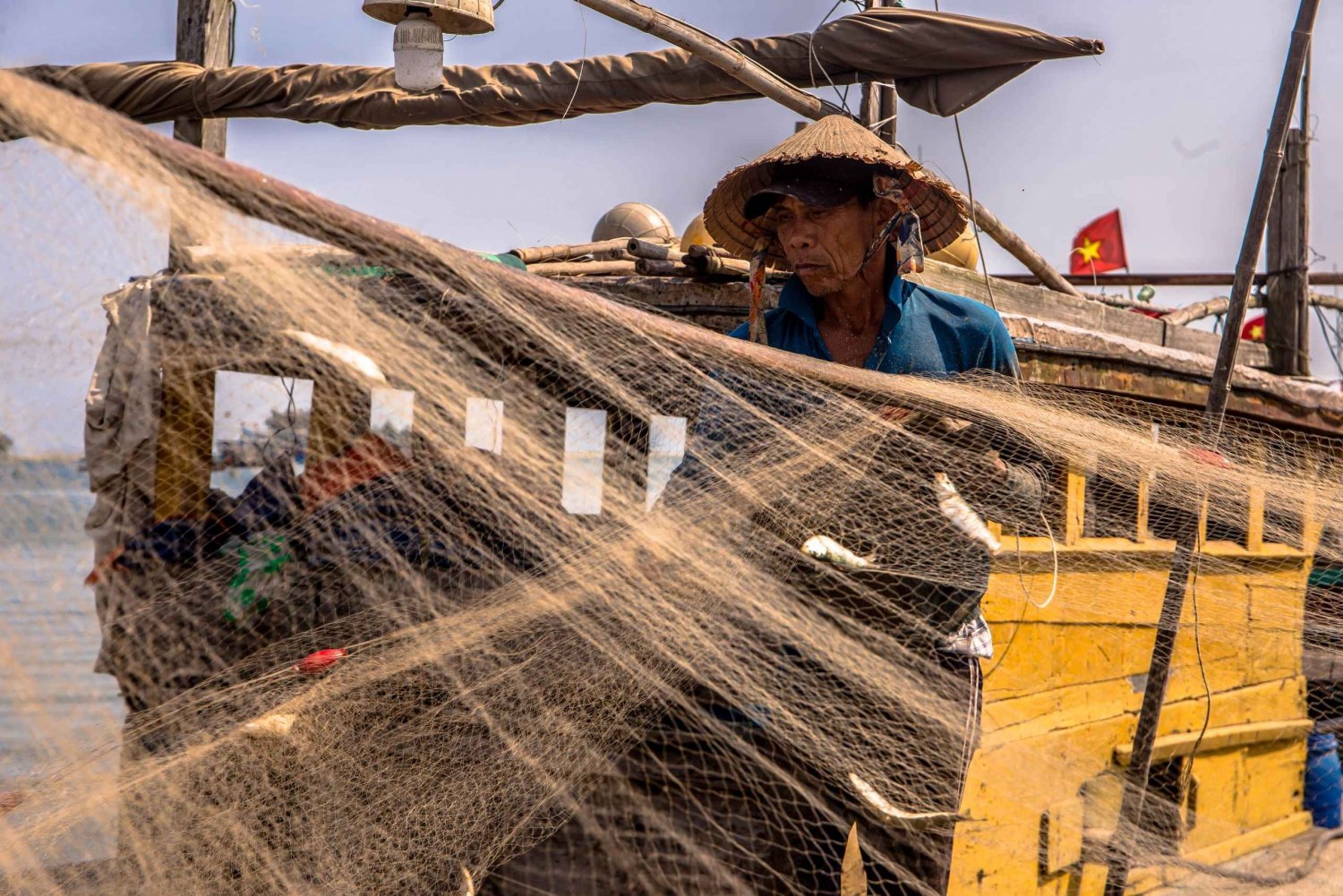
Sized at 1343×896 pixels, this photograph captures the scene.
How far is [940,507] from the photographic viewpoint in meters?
2.46

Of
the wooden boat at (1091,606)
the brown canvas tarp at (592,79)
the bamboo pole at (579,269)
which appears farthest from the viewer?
the bamboo pole at (579,269)

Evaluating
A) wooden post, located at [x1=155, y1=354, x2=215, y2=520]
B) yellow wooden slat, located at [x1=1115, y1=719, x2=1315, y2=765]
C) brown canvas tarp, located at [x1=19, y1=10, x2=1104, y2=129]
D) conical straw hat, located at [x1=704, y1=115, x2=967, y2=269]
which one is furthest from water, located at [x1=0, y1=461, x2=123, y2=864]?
yellow wooden slat, located at [x1=1115, y1=719, x2=1315, y2=765]

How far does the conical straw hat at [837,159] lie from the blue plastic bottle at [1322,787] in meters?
4.89

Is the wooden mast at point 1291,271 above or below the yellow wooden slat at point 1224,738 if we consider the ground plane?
above

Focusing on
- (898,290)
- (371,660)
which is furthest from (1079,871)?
(371,660)

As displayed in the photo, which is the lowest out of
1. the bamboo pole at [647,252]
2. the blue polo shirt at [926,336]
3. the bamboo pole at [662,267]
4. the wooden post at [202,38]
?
the blue polo shirt at [926,336]

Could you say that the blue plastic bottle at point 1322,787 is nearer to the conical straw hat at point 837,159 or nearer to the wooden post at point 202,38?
the conical straw hat at point 837,159

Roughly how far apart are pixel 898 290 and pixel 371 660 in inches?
56.0

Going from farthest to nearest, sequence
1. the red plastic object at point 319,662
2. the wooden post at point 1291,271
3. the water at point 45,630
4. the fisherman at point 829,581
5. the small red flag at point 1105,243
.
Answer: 1. the small red flag at point 1105,243
2. the wooden post at point 1291,271
3. the fisherman at point 829,581
4. the red plastic object at point 319,662
5. the water at point 45,630

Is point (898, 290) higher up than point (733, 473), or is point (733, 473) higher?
point (898, 290)

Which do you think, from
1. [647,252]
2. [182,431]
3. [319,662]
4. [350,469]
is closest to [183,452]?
[182,431]

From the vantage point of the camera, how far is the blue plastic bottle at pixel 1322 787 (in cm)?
631

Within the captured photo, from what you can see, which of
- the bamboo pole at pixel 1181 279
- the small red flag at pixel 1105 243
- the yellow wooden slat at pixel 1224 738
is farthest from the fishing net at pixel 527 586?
the small red flag at pixel 1105 243

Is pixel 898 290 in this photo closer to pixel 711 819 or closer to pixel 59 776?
pixel 711 819
